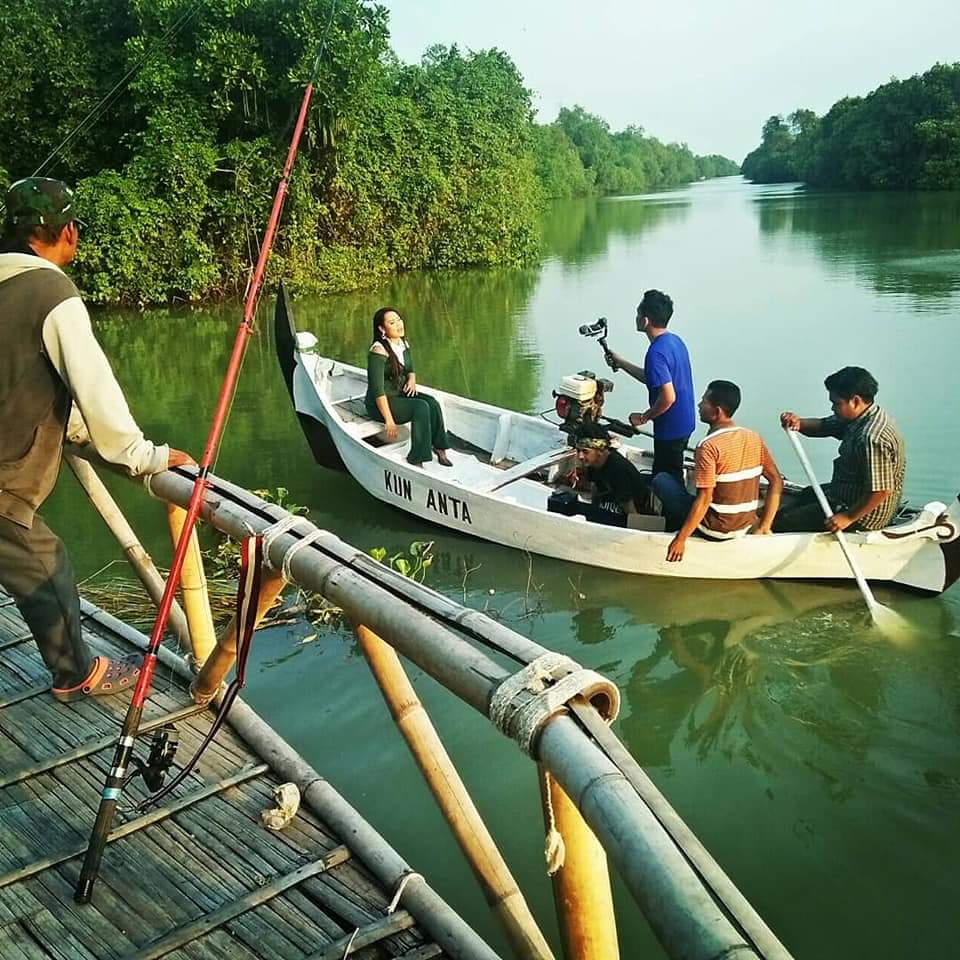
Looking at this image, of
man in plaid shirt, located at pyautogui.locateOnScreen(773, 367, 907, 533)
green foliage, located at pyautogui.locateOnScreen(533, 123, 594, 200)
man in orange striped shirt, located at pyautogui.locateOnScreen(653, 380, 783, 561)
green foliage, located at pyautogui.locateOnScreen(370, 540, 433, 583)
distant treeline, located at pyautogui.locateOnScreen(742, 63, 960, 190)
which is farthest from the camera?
green foliage, located at pyautogui.locateOnScreen(533, 123, 594, 200)

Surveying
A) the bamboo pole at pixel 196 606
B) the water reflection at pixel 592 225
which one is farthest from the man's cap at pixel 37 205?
the water reflection at pixel 592 225

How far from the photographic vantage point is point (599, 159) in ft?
254

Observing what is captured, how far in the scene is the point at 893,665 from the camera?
15.6ft

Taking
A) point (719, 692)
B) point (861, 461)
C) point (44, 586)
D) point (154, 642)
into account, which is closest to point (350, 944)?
point (154, 642)

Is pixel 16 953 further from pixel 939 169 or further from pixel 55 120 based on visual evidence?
pixel 939 169

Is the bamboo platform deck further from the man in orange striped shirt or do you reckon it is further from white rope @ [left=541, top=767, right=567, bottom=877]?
the man in orange striped shirt

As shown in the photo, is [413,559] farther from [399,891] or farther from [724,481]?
[399,891]

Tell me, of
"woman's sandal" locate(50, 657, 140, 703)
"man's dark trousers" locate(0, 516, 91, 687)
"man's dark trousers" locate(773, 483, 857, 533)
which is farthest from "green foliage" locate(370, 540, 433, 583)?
"man's dark trousers" locate(0, 516, 91, 687)

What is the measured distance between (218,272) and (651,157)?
307 ft

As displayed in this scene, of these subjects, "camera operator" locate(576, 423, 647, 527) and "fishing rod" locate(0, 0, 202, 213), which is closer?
"camera operator" locate(576, 423, 647, 527)

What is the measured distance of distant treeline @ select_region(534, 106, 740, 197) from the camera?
57.5m

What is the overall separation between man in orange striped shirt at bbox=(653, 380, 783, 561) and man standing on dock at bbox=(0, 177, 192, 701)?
10.5 feet

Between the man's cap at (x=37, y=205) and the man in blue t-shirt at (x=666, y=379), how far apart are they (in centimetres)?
381

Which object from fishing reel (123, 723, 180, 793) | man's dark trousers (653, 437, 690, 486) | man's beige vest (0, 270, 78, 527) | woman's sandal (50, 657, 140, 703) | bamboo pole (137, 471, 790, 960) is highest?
man's beige vest (0, 270, 78, 527)
